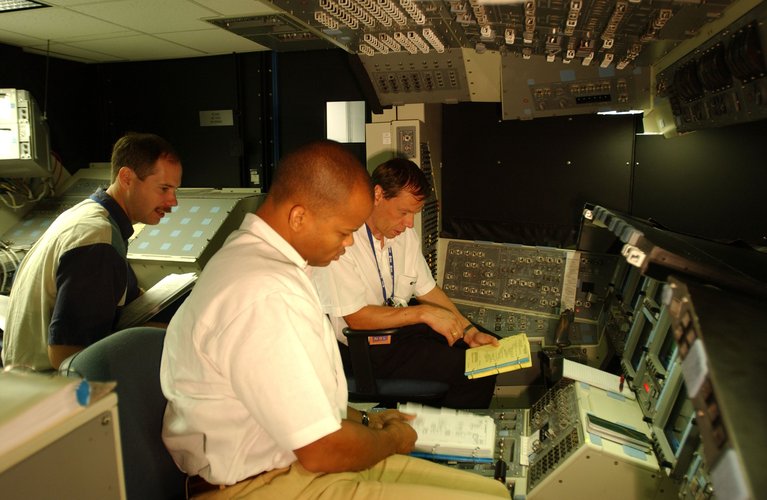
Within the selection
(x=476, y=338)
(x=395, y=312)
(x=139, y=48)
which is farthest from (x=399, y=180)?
(x=139, y=48)

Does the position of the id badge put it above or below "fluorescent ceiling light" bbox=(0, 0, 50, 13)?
below

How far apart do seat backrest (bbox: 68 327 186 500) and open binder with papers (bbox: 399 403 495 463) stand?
0.78 m

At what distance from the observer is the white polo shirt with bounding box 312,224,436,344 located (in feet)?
7.52

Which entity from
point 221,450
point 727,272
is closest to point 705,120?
point 727,272

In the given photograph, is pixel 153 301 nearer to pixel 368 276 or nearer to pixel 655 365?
pixel 368 276

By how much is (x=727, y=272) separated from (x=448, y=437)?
976 mm

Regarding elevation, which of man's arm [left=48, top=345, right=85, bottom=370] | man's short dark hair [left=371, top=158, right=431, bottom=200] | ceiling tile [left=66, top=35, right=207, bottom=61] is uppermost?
ceiling tile [left=66, top=35, right=207, bottom=61]

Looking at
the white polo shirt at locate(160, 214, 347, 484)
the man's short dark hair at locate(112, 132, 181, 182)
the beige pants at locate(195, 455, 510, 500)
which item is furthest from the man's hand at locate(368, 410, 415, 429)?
the man's short dark hair at locate(112, 132, 181, 182)

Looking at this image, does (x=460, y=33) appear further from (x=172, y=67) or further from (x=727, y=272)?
(x=172, y=67)

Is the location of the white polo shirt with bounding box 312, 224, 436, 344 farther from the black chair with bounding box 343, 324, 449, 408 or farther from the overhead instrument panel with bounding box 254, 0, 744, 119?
the overhead instrument panel with bounding box 254, 0, 744, 119

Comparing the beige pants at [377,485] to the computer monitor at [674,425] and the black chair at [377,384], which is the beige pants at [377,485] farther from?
the black chair at [377,384]

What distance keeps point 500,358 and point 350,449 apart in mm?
992

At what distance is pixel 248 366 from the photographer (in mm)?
1095

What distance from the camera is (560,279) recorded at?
3.17m
